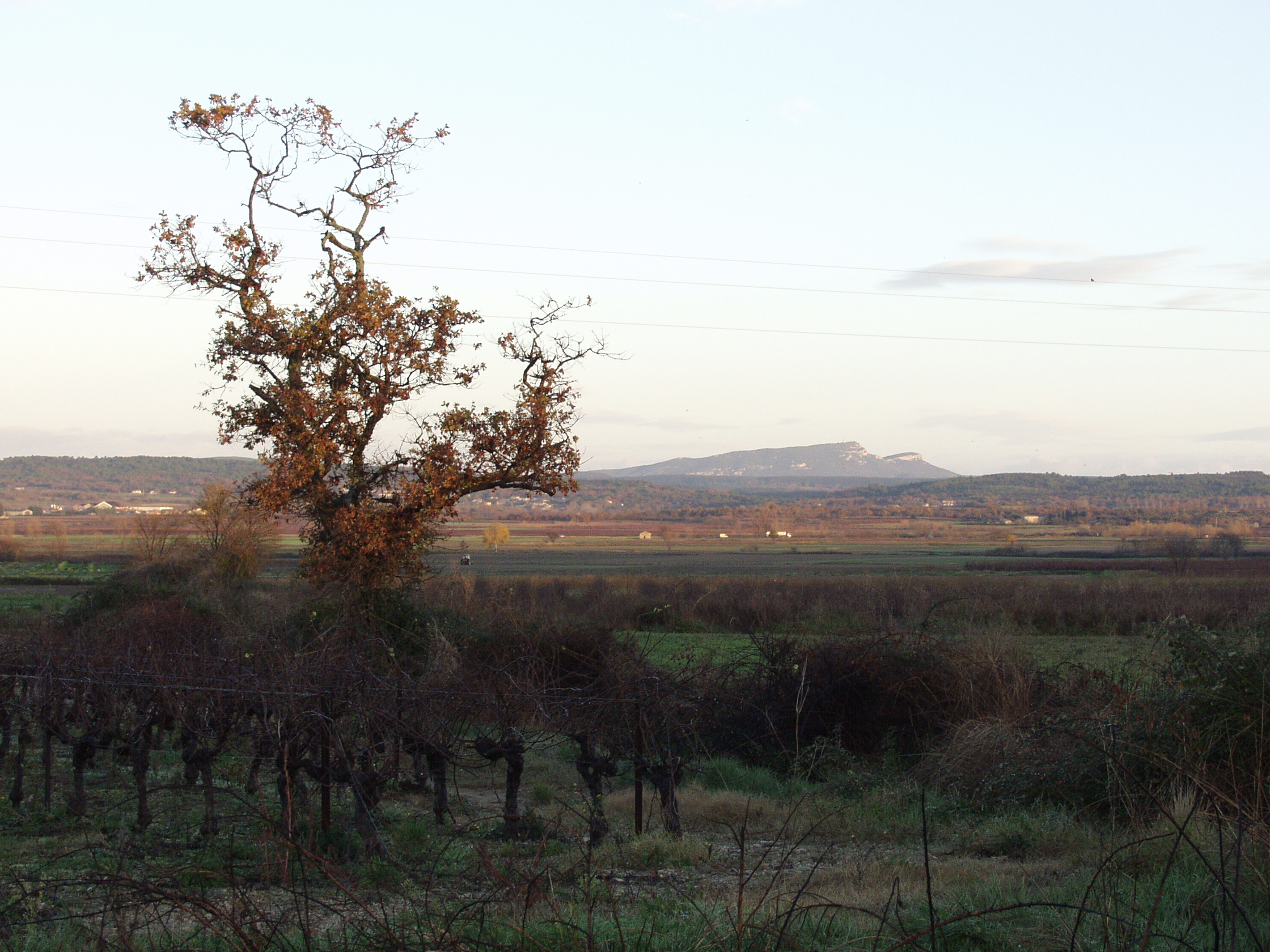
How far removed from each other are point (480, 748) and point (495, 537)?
371 ft

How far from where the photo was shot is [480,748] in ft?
29.4

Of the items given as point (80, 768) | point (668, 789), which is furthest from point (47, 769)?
point (668, 789)

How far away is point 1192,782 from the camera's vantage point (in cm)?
936

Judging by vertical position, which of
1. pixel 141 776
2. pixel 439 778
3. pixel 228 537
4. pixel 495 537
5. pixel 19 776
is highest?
pixel 228 537

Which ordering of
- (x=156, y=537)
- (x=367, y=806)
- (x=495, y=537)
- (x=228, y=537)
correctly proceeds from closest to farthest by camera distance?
(x=367, y=806) < (x=228, y=537) < (x=156, y=537) < (x=495, y=537)

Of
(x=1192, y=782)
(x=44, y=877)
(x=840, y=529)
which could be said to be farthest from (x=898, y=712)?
(x=840, y=529)

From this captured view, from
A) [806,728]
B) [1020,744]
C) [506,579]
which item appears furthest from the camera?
[506,579]

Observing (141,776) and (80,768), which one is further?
(80,768)

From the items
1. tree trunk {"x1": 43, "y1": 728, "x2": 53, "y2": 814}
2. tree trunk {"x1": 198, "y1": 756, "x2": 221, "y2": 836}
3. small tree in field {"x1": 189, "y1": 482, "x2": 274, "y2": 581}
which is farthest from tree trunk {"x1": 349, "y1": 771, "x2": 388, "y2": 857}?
small tree in field {"x1": 189, "y1": 482, "x2": 274, "y2": 581}

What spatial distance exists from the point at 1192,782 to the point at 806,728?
6.97 m

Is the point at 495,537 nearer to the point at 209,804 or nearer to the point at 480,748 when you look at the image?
the point at 480,748

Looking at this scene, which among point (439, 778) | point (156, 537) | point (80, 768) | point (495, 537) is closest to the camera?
point (439, 778)

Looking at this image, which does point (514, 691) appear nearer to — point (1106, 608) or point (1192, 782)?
point (1192, 782)

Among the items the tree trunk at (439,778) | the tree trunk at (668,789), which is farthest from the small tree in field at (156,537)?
the tree trunk at (668,789)
